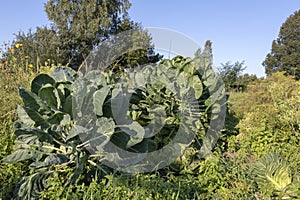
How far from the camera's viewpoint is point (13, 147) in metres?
2.42

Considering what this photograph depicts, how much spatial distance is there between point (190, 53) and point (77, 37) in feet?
49.4

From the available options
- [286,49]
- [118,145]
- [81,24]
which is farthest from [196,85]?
[286,49]

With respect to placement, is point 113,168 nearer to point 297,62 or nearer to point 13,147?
point 13,147

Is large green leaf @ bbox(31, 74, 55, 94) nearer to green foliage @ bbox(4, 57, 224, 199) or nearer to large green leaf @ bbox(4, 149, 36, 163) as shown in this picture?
green foliage @ bbox(4, 57, 224, 199)

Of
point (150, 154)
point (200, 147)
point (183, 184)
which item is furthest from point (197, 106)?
point (183, 184)

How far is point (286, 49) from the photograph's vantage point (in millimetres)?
28469

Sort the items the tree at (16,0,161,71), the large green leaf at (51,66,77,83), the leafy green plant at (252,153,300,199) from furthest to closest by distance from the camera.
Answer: the tree at (16,0,161,71) → the large green leaf at (51,66,77,83) → the leafy green plant at (252,153,300,199)

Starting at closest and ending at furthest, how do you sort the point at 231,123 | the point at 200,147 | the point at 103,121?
the point at 103,121 → the point at 200,147 → the point at 231,123

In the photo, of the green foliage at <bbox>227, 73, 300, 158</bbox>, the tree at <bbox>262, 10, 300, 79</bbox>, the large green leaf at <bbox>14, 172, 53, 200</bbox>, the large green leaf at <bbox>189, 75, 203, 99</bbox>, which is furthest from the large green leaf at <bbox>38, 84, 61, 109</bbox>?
the tree at <bbox>262, 10, 300, 79</bbox>

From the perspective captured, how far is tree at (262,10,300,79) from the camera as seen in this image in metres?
27.4

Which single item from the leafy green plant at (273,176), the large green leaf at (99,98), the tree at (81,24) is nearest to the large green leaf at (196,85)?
the leafy green plant at (273,176)

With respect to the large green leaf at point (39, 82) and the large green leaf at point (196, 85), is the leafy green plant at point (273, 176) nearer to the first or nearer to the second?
the large green leaf at point (196, 85)

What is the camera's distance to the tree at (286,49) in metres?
27.4

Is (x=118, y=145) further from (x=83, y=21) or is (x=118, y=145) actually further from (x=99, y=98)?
(x=83, y=21)
